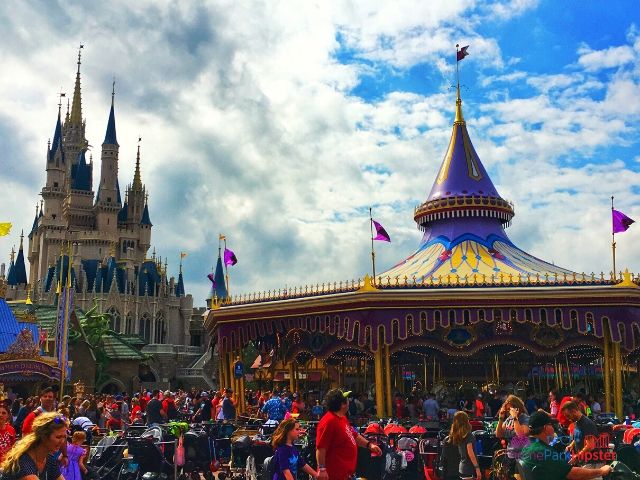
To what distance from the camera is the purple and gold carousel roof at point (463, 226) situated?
2098 centimetres

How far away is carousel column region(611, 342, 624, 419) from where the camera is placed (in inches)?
714

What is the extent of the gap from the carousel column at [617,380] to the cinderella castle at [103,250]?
192ft

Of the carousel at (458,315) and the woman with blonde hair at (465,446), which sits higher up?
the carousel at (458,315)

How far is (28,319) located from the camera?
2892 cm

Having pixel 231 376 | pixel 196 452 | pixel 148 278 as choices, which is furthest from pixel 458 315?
pixel 148 278

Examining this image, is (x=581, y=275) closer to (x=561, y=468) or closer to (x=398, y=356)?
(x=398, y=356)

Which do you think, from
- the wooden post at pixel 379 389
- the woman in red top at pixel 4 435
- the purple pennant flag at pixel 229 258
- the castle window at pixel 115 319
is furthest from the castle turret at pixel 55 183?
the woman in red top at pixel 4 435

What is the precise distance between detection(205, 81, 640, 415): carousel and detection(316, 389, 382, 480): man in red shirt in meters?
12.4

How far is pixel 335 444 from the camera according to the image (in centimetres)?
630

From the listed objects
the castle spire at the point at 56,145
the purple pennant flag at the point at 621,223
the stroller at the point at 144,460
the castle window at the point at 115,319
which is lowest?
the stroller at the point at 144,460

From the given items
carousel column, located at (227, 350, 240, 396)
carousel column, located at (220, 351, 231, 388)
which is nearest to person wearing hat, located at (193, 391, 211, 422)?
carousel column, located at (227, 350, 240, 396)

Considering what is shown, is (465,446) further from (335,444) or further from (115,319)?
(115,319)

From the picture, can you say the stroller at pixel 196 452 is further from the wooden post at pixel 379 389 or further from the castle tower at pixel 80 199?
the castle tower at pixel 80 199

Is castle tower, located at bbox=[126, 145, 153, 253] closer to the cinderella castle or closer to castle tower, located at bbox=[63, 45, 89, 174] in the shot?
the cinderella castle
